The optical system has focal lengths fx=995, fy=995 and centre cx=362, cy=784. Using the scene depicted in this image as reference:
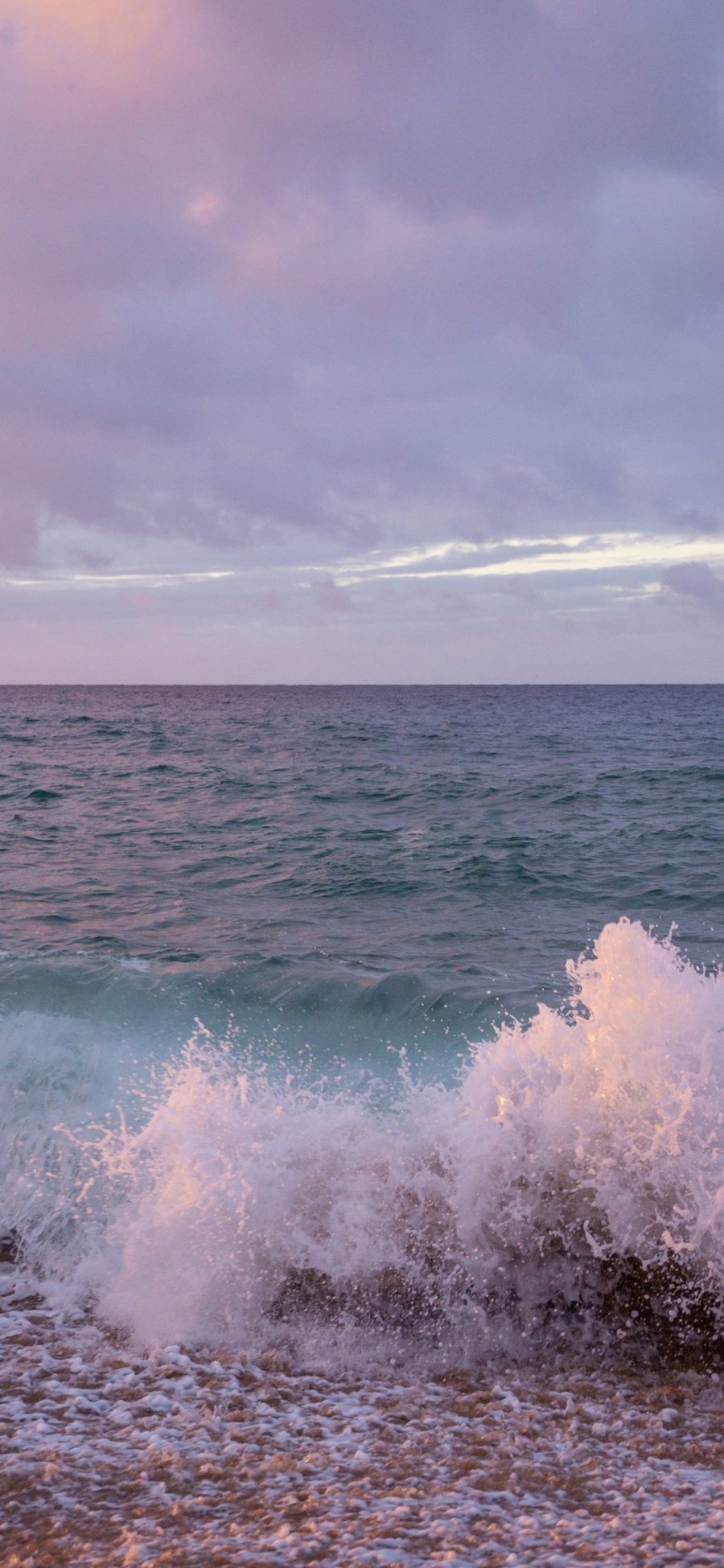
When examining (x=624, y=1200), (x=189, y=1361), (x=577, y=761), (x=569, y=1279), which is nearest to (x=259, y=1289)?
(x=189, y=1361)

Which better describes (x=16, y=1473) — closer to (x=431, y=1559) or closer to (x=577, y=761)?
(x=431, y=1559)

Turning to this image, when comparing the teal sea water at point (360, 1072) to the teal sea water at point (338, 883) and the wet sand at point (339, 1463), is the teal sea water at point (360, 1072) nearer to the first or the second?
the teal sea water at point (338, 883)

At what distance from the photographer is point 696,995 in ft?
15.3

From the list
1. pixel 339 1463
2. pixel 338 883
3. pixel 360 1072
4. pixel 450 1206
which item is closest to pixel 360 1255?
pixel 450 1206

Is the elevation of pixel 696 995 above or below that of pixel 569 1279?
above

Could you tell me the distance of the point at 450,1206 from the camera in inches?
170

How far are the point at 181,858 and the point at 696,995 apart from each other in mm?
9561

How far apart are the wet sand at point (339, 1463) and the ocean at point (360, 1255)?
Result: 0.4 inches

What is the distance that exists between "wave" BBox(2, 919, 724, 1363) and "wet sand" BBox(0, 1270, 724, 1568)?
0.29 m

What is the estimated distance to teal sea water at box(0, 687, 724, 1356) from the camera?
163 inches

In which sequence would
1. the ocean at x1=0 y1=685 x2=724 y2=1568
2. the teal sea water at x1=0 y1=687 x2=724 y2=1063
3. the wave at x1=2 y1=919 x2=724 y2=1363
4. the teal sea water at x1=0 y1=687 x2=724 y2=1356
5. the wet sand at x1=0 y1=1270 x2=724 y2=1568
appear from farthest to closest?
the teal sea water at x1=0 y1=687 x2=724 y2=1063, the teal sea water at x1=0 y1=687 x2=724 y2=1356, the wave at x1=2 y1=919 x2=724 y2=1363, the ocean at x1=0 y1=685 x2=724 y2=1568, the wet sand at x1=0 y1=1270 x2=724 y2=1568

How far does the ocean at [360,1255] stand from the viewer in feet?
9.27

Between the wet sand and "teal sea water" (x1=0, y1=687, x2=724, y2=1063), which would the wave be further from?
"teal sea water" (x1=0, y1=687, x2=724, y2=1063)

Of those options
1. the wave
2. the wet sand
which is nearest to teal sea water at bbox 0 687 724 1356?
the wave
